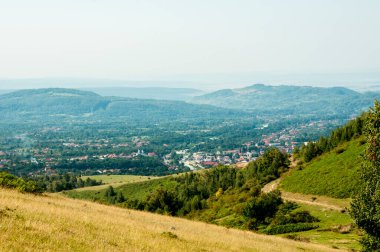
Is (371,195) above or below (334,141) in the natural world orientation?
above

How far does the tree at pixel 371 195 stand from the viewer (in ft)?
88.0

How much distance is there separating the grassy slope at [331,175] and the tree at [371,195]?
28.1m

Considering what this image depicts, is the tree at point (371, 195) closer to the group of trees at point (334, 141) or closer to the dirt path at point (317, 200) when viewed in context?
the dirt path at point (317, 200)

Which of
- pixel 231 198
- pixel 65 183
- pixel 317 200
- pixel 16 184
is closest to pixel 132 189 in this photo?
pixel 65 183

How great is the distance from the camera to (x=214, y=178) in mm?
122375

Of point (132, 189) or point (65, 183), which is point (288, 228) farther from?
point (65, 183)

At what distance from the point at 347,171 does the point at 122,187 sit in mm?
94414

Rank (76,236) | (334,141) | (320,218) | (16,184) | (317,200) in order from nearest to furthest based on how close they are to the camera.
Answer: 1. (76,236)
2. (16,184)
3. (320,218)
4. (317,200)
5. (334,141)

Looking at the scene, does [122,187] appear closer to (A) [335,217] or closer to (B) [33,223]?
(A) [335,217]

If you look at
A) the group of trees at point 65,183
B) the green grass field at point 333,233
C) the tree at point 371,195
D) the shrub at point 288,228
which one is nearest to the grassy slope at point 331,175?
the green grass field at point 333,233

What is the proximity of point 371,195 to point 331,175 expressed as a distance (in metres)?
41.2

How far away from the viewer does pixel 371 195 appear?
2725 centimetres

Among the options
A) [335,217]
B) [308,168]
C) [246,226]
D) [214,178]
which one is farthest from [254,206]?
[214,178]

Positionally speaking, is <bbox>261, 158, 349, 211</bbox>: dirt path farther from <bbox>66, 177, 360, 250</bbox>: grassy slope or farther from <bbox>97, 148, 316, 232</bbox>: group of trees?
<bbox>97, 148, 316, 232</bbox>: group of trees
